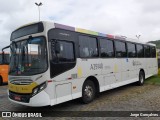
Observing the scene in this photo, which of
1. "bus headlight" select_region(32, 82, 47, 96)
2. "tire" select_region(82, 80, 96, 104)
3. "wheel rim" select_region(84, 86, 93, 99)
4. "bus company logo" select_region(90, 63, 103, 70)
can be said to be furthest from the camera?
"bus company logo" select_region(90, 63, 103, 70)

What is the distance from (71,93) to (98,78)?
2.01m

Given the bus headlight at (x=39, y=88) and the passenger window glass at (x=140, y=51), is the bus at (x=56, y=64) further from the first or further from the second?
the passenger window glass at (x=140, y=51)

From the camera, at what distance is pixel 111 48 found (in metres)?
10.6

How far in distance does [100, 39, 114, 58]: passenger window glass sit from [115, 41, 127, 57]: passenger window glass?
21.7 inches

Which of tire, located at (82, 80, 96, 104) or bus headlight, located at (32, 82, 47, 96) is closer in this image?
bus headlight, located at (32, 82, 47, 96)

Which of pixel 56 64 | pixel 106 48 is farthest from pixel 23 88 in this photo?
pixel 106 48

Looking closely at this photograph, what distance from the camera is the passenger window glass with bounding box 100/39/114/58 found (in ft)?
32.4

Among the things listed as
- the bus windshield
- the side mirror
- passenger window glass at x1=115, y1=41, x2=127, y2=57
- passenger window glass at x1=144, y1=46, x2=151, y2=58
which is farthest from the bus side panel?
passenger window glass at x1=144, y1=46, x2=151, y2=58

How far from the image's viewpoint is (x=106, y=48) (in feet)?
33.3

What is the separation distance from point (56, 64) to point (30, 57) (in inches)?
34.3

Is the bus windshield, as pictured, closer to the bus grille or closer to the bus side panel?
the bus grille

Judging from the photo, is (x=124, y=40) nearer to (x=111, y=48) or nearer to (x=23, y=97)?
(x=111, y=48)

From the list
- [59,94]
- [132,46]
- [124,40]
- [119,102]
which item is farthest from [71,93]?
[132,46]

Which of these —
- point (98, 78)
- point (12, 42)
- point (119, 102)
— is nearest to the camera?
point (12, 42)
